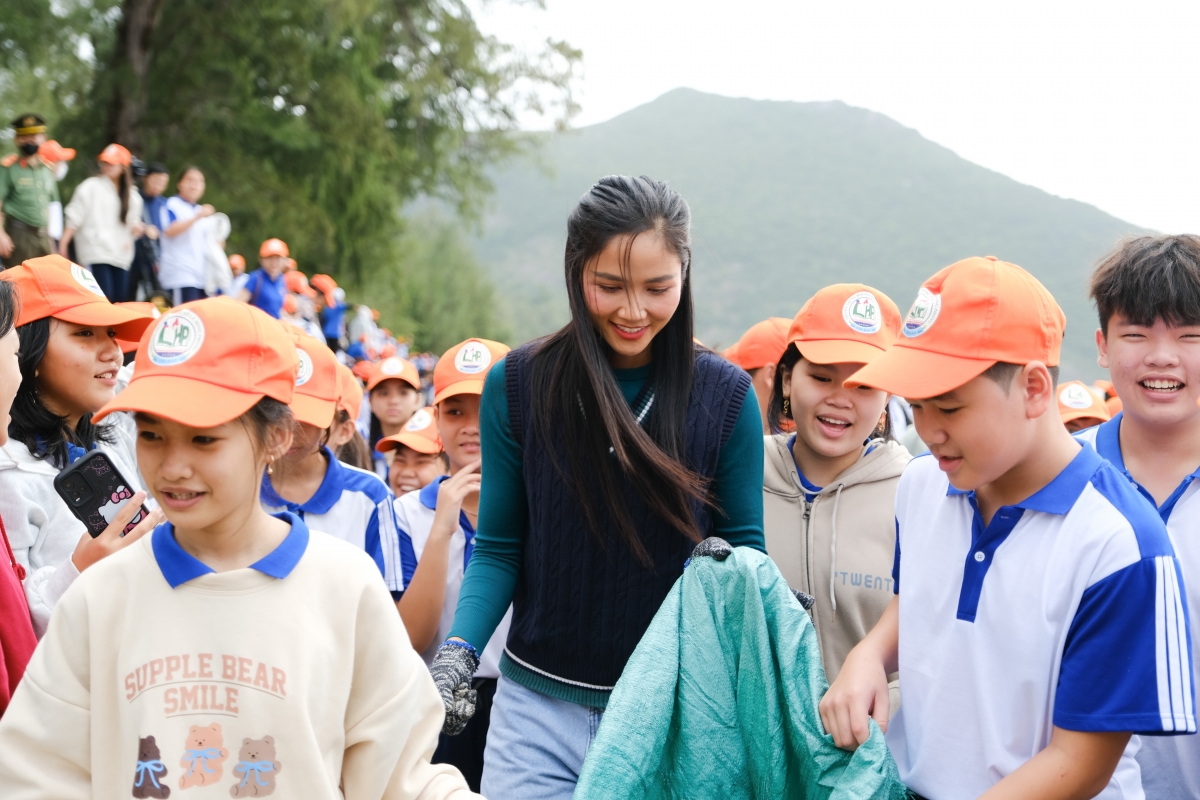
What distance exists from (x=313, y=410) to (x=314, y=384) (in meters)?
0.12

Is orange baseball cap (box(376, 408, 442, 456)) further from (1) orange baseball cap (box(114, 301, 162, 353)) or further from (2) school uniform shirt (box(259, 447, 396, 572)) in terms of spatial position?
(1) orange baseball cap (box(114, 301, 162, 353))

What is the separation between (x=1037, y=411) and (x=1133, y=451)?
0.92m

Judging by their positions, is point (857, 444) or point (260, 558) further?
point (857, 444)

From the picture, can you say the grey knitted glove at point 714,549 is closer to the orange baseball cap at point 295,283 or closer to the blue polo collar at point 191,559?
the blue polo collar at point 191,559

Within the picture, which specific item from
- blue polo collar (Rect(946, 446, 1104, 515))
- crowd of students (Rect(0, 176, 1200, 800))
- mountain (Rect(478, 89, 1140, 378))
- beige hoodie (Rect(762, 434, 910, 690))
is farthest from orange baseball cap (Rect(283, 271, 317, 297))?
mountain (Rect(478, 89, 1140, 378))

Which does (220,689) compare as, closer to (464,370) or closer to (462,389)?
(462,389)

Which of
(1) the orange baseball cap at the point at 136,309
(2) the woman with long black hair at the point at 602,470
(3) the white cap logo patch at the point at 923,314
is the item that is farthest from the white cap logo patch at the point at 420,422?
(3) the white cap logo patch at the point at 923,314

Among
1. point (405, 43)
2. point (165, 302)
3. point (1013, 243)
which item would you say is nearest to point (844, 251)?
point (1013, 243)

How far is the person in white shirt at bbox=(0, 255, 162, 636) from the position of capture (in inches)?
105

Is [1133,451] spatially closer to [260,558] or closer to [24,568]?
[260,558]

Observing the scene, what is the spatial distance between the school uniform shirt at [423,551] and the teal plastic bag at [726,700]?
1.15 meters

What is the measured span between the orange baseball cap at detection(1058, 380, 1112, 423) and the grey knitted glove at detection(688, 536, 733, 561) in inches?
151

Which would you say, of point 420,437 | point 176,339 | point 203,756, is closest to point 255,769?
point 203,756

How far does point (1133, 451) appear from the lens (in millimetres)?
2680
